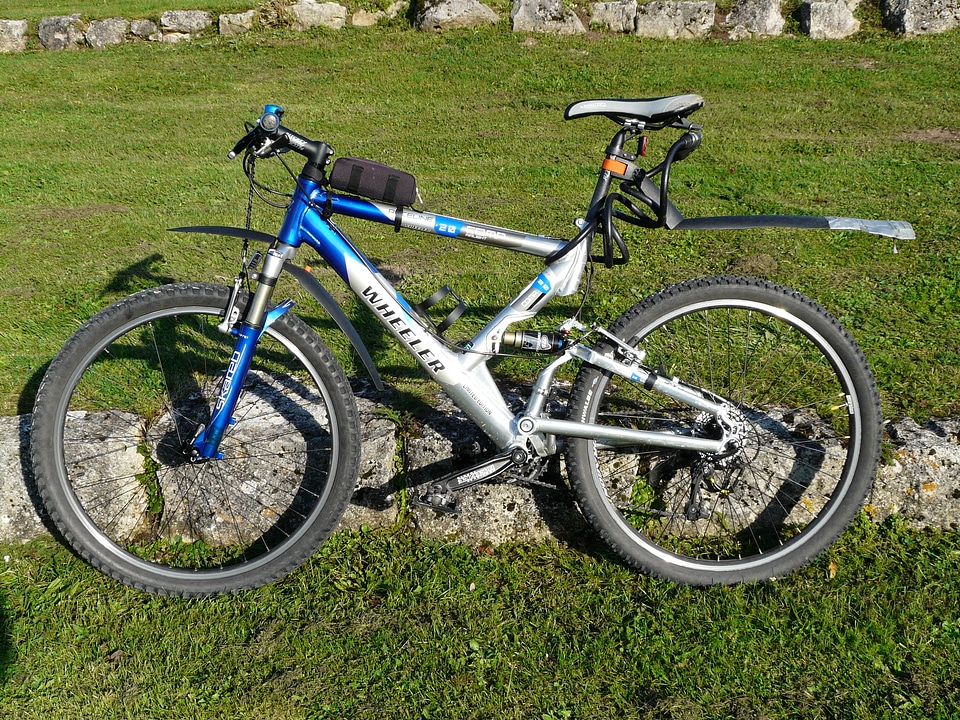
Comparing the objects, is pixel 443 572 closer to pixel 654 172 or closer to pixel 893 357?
pixel 654 172

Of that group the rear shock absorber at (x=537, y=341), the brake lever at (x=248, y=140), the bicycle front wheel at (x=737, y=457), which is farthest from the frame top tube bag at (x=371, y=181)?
the bicycle front wheel at (x=737, y=457)

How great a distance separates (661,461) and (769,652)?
0.87m

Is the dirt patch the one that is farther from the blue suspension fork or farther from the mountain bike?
the blue suspension fork

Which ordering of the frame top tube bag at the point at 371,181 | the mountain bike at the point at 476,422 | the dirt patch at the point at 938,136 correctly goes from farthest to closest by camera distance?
the dirt patch at the point at 938,136 → the mountain bike at the point at 476,422 → the frame top tube bag at the point at 371,181

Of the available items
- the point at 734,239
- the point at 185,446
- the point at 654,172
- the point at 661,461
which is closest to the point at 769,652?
the point at 661,461

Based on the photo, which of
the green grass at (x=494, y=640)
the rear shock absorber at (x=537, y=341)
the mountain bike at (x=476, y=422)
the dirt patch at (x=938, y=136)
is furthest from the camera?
the dirt patch at (x=938, y=136)

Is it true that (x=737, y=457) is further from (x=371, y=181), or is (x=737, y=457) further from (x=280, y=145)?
(x=280, y=145)

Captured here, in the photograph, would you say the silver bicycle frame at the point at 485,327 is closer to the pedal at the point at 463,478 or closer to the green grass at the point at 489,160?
the pedal at the point at 463,478

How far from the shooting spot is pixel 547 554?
11.2 ft

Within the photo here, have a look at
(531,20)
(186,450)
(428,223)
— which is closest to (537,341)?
(428,223)

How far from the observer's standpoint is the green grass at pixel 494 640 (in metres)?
2.81

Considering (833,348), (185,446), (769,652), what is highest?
(833,348)

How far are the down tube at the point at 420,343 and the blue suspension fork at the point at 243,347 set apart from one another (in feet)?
0.61

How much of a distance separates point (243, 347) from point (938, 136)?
25.5 ft
